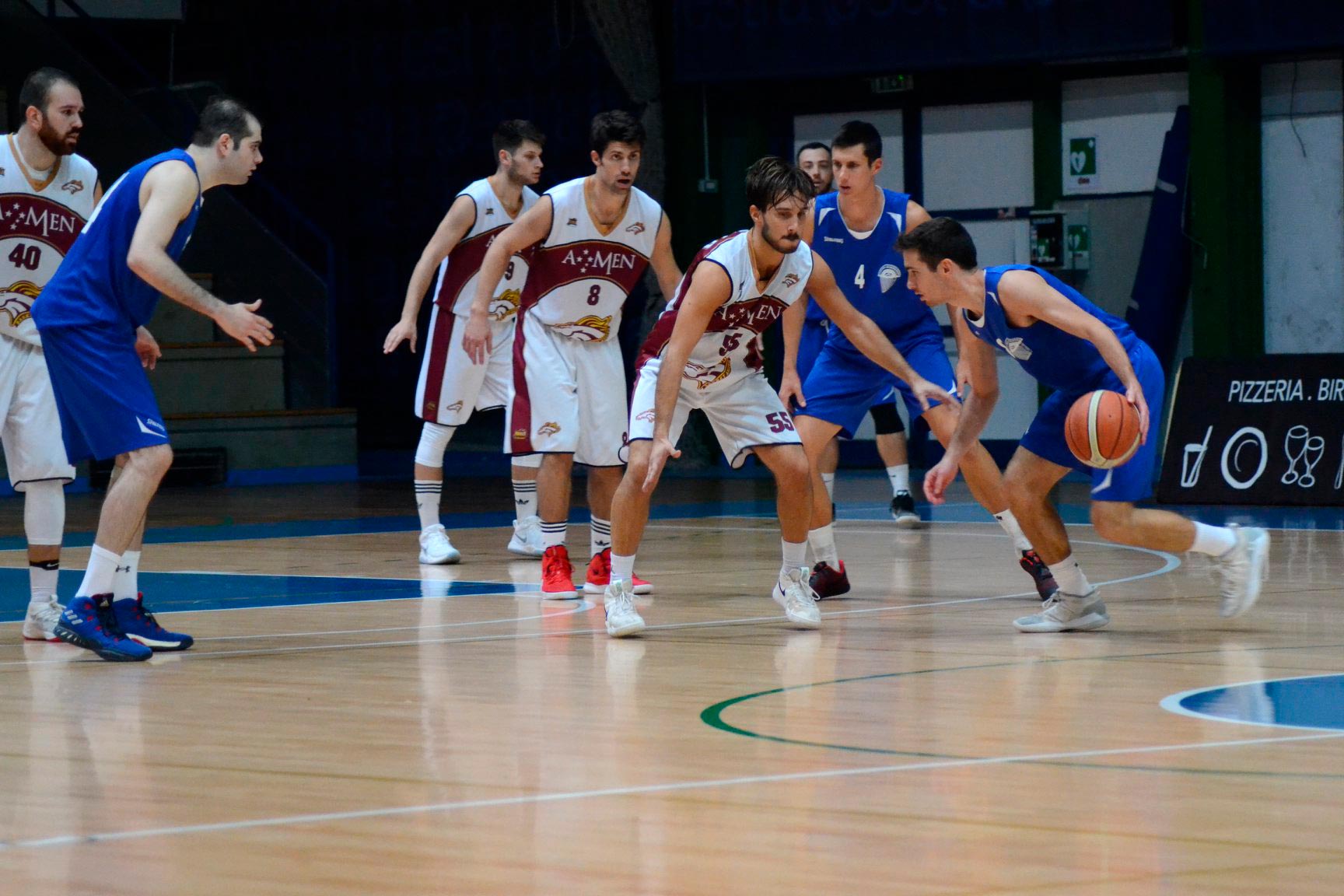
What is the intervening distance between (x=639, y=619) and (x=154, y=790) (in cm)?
245

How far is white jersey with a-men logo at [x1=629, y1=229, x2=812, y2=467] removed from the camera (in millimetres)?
6199

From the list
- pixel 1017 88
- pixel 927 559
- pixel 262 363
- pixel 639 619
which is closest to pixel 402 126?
pixel 262 363

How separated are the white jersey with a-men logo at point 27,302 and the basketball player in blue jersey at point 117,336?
0.57 m

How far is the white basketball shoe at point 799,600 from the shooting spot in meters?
6.22

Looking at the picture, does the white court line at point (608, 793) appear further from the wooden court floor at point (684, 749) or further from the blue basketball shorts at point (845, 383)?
the blue basketball shorts at point (845, 383)

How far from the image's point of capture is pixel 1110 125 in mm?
14156

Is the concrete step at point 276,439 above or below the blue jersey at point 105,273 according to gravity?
below

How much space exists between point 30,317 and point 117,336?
2.59 feet

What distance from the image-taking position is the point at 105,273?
5.75m

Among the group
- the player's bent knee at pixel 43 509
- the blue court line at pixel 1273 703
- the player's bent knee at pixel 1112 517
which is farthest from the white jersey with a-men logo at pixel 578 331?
the blue court line at pixel 1273 703

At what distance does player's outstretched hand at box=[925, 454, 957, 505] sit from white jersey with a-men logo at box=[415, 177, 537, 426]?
343 centimetres

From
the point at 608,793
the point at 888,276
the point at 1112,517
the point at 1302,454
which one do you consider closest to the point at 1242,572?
the point at 1112,517

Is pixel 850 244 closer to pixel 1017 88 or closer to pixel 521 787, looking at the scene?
pixel 521 787

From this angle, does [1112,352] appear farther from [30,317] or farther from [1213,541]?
[30,317]
